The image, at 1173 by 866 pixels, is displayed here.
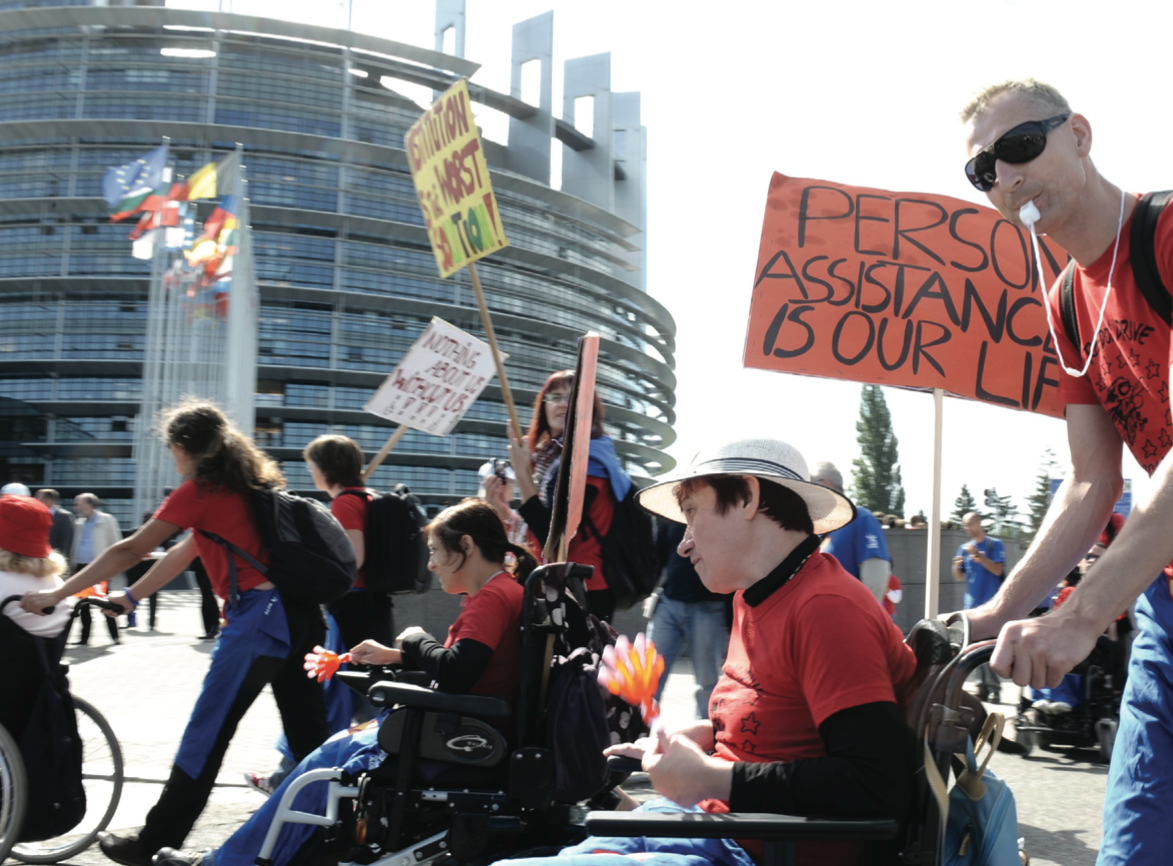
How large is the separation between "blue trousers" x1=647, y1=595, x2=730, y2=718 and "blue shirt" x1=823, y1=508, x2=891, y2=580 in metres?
0.96

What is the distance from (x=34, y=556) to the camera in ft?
13.2

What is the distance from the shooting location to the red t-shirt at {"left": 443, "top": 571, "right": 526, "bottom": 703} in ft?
10.7

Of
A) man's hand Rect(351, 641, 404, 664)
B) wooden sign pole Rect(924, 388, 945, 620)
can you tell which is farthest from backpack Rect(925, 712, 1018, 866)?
wooden sign pole Rect(924, 388, 945, 620)

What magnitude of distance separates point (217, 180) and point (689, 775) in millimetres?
20768

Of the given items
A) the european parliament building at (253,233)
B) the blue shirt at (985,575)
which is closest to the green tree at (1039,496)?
the european parliament building at (253,233)

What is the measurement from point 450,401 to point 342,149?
5655cm

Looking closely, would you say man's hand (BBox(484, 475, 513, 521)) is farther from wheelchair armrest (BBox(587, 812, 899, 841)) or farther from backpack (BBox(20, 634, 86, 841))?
wheelchair armrest (BBox(587, 812, 899, 841))

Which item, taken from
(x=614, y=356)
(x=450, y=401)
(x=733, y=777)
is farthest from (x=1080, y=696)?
(x=614, y=356)

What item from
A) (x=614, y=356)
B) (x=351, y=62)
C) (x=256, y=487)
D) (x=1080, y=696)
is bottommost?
(x=1080, y=696)

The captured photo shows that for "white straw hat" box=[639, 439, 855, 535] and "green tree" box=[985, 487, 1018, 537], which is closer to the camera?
"white straw hat" box=[639, 439, 855, 535]

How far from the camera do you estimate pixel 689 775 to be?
5.79 ft

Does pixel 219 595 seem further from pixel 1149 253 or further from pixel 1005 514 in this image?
pixel 1005 514

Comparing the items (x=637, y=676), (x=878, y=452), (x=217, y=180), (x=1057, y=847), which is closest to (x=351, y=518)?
(x=637, y=676)

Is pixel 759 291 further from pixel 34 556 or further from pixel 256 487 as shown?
pixel 34 556
